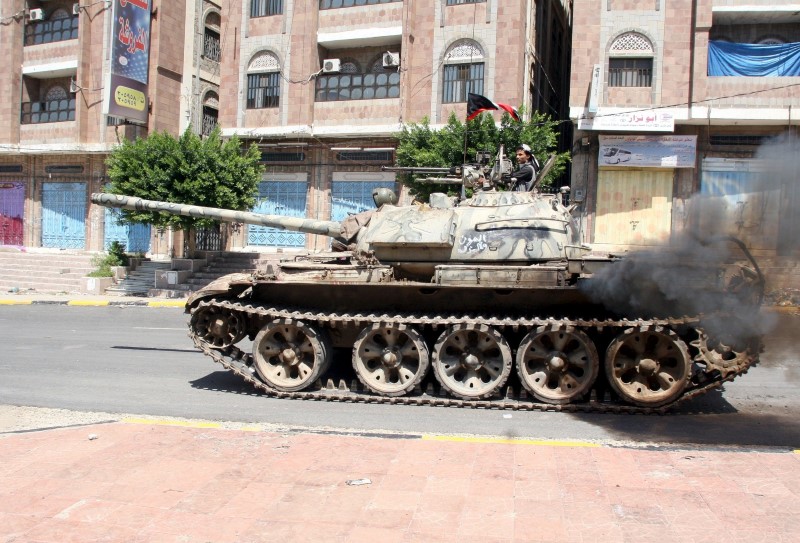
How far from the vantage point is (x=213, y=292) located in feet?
30.3

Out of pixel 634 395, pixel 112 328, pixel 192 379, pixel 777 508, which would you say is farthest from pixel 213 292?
pixel 112 328

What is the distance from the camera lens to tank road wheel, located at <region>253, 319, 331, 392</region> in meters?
8.91

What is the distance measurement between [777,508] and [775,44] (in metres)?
22.9

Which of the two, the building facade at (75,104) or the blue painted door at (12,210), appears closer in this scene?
the building facade at (75,104)

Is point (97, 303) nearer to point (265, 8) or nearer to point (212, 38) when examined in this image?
point (265, 8)

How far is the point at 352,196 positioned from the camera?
1104 inches

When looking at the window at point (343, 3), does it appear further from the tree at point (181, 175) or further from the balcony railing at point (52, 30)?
the balcony railing at point (52, 30)

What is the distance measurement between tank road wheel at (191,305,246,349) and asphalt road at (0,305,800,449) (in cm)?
74

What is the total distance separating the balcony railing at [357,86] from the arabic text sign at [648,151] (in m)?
8.47

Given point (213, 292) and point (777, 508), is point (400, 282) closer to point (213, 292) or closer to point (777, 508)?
point (213, 292)

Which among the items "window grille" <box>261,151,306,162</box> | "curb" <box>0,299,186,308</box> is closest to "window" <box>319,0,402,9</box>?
"window grille" <box>261,151,306,162</box>

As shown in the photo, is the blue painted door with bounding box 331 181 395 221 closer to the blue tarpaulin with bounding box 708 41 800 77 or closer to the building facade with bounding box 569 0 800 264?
the building facade with bounding box 569 0 800 264

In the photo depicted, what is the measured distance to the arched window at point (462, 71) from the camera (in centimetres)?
2544

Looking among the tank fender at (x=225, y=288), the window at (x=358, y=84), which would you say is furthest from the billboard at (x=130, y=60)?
the tank fender at (x=225, y=288)
